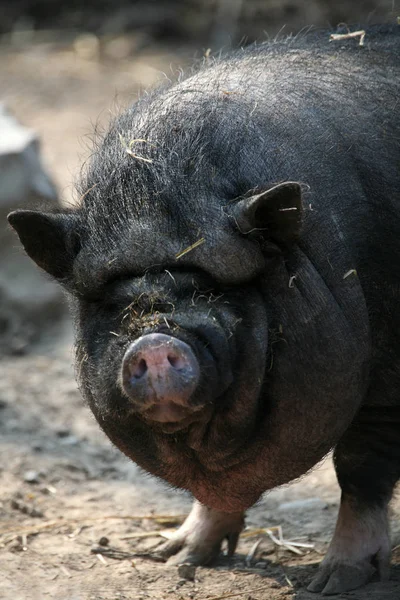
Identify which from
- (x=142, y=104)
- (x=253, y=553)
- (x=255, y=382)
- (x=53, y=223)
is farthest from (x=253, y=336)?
(x=253, y=553)

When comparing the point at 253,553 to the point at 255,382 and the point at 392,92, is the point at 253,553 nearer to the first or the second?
the point at 255,382

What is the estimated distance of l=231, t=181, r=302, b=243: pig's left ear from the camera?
449 centimetres

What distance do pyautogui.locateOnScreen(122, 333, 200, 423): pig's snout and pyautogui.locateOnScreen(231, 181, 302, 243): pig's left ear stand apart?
0.71 metres

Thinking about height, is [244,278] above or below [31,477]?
above

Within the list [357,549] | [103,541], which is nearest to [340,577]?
[357,549]

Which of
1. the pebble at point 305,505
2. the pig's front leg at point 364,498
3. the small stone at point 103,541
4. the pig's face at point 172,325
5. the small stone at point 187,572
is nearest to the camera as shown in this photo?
the pig's face at point 172,325

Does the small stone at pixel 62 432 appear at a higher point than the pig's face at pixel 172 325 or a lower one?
lower

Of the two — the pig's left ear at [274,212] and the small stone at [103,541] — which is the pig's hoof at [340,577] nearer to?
the small stone at [103,541]

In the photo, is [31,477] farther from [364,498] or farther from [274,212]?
[274,212]

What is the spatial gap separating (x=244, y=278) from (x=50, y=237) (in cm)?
97

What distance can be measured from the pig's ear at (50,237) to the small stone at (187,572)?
80.2 inches

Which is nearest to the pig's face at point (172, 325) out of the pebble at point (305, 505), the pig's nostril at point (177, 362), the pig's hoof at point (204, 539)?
the pig's nostril at point (177, 362)

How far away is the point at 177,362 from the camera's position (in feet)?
13.8

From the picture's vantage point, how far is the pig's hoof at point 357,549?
5.75 m
